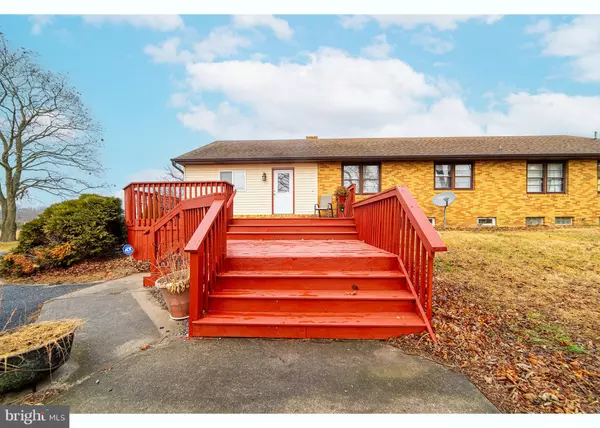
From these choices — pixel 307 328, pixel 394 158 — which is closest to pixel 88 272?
pixel 307 328

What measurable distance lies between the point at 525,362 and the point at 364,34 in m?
8.73

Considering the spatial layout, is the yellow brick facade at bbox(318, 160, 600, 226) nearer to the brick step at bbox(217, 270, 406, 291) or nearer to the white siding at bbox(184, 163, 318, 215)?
the white siding at bbox(184, 163, 318, 215)

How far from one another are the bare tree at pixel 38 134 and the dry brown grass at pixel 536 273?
2008cm

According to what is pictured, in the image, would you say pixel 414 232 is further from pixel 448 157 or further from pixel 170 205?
pixel 448 157

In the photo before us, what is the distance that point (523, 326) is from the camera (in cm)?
299

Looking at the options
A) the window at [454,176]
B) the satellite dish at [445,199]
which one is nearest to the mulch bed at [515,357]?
the satellite dish at [445,199]

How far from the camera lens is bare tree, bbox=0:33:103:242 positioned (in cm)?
1366

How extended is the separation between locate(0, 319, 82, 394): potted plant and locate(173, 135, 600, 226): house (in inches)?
382

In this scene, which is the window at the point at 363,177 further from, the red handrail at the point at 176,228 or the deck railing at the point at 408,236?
the red handrail at the point at 176,228

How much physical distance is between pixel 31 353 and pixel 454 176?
13.2 metres

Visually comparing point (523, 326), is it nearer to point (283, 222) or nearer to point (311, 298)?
point (311, 298)

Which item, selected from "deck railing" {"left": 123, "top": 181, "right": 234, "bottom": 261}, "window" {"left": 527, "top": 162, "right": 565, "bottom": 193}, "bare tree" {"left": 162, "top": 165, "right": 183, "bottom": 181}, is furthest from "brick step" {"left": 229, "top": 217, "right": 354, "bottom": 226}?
"bare tree" {"left": 162, "top": 165, "right": 183, "bottom": 181}
